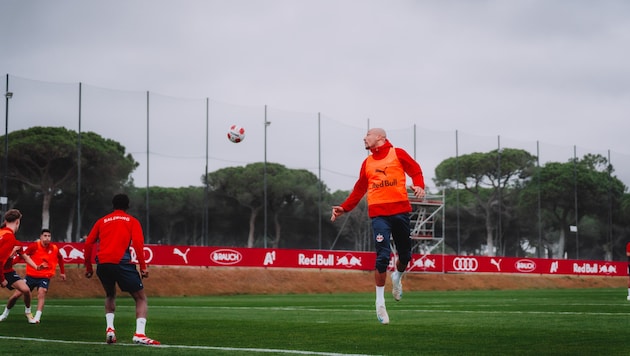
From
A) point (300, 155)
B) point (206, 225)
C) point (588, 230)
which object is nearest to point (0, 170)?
point (206, 225)

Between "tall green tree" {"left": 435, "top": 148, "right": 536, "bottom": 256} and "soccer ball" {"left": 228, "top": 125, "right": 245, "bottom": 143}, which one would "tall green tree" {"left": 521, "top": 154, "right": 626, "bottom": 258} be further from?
"soccer ball" {"left": 228, "top": 125, "right": 245, "bottom": 143}

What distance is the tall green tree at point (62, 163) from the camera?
4747 centimetres

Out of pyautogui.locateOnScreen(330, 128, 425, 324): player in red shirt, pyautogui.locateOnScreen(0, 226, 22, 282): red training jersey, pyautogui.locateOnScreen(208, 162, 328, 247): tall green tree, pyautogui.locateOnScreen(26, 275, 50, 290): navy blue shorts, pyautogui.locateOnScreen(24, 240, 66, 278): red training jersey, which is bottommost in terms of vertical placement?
pyautogui.locateOnScreen(26, 275, 50, 290): navy blue shorts

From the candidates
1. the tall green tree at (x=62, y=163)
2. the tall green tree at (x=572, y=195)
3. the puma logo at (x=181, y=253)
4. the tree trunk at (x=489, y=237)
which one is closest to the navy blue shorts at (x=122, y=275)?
the puma logo at (x=181, y=253)

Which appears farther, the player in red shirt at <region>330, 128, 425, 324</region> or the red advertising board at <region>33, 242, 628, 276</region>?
the red advertising board at <region>33, 242, 628, 276</region>

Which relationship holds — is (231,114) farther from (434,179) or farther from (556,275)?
(556,275)

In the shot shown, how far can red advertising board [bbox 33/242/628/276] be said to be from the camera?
40312 mm

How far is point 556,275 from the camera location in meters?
57.7

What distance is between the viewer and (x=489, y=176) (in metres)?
65.6

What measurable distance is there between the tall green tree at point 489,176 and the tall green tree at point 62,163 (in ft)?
81.4

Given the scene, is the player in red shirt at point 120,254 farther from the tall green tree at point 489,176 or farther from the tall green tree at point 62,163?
the tall green tree at point 489,176

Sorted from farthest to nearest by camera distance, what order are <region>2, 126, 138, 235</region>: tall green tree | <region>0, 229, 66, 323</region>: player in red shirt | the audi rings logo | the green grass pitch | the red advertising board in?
the audi rings logo, <region>2, 126, 138, 235</region>: tall green tree, the red advertising board, <region>0, 229, 66, 323</region>: player in red shirt, the green grass pitch

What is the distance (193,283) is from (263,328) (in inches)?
1111

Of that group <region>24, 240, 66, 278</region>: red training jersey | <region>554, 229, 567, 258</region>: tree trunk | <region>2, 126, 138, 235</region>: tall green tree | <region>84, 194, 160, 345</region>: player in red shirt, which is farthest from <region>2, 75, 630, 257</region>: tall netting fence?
<region>84, 194, 160, 345</region>: player in red shirt
